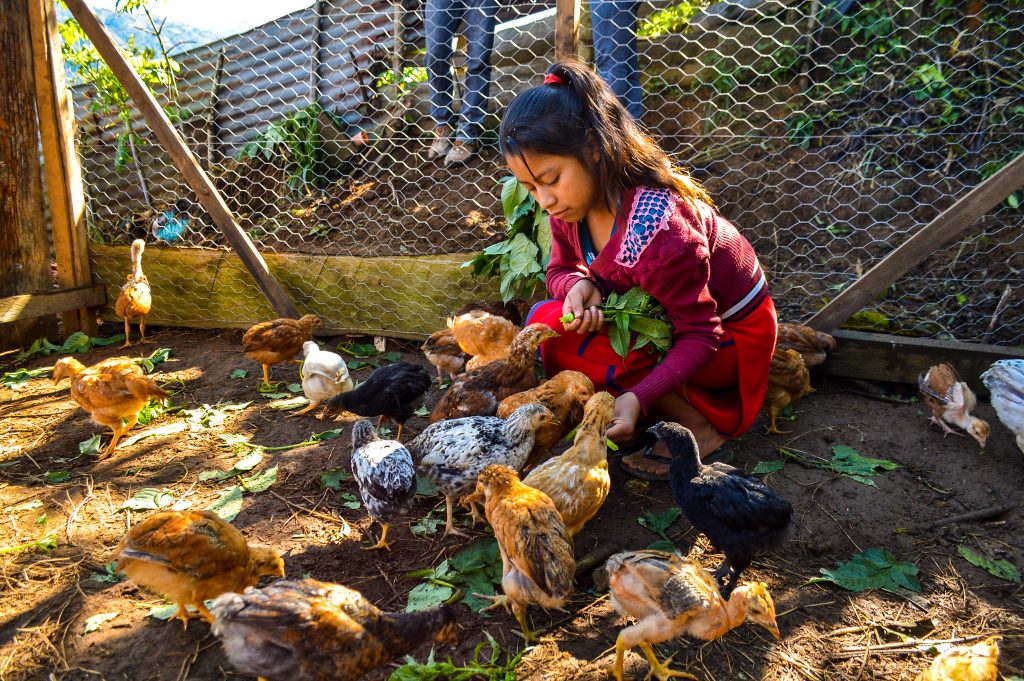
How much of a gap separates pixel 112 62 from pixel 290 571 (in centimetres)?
428

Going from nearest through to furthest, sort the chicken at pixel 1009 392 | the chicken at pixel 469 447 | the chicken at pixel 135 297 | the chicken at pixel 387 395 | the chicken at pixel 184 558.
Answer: the chicken at pixel 184 558
the chicken at pixel 469 447
the chicken at pixel 1009 392
the chicken at pixel 387 395
the chicken at pixel 135 297

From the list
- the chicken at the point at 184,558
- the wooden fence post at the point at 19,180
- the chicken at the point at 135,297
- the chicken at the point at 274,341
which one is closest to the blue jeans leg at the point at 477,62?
the chicken at the point at 274,341

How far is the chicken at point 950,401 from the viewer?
348 centimetres

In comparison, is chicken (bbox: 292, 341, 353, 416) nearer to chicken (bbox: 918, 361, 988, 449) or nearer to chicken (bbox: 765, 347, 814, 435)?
chicken (bbox: 765, 347, 814, 435)

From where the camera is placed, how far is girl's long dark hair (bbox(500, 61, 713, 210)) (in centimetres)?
279

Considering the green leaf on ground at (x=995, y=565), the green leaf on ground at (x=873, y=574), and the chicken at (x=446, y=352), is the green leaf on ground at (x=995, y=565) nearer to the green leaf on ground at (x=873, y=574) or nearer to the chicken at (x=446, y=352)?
the green leaf on ground at (x=873, y=574)

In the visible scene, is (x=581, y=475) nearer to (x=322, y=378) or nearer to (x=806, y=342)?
(x=806, y=342)

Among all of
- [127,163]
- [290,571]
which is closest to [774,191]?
[290,571]

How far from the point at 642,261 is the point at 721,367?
75 centimetres

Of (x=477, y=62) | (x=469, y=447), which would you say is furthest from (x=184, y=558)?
(x=477, y=62)

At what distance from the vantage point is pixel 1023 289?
4371 mm

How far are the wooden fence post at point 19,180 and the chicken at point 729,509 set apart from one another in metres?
5.43

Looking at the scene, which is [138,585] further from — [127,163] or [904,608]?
[127,163]

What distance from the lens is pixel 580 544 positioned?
115 inches
